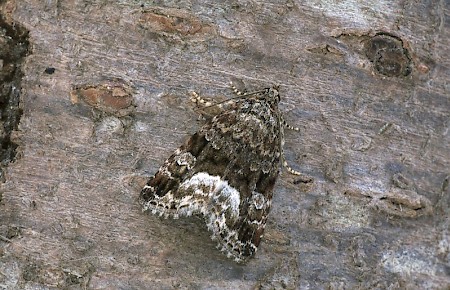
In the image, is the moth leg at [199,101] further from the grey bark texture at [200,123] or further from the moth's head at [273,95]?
the moth's head at [273,95]

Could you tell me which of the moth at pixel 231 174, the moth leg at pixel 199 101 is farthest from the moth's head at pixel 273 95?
the moth leg at pixel 199 101

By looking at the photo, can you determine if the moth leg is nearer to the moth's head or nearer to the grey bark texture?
the grey bark texture

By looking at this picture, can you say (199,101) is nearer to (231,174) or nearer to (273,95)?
(273,95)

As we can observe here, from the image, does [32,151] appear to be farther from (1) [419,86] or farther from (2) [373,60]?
(1) [419,86]

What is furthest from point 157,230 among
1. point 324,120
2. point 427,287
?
point 427,287

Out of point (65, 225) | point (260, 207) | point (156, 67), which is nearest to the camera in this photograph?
point (65, 225)

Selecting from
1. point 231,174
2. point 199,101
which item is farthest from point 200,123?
point 231,174
